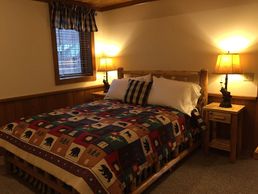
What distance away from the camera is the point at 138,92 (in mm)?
3213

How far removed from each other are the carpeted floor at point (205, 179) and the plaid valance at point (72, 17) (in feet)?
7.52

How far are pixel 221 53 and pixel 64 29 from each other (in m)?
2.44

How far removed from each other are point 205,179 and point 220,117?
79 centimetres

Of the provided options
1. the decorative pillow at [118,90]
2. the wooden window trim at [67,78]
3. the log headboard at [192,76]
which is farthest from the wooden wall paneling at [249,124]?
the wooden window trim at [67,78]

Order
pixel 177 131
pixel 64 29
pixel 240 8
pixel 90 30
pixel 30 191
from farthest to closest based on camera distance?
pixel 90 30
pixel 64 29
pixel 240 8
pixel 177 131
pixel 30 191

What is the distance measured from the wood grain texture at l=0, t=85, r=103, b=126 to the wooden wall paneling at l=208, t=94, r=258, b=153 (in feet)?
8.20

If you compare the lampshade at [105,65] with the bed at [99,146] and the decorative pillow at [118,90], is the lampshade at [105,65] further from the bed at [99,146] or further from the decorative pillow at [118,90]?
the bed at [99,146]

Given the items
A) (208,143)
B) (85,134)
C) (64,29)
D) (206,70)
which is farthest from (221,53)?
(64,29)

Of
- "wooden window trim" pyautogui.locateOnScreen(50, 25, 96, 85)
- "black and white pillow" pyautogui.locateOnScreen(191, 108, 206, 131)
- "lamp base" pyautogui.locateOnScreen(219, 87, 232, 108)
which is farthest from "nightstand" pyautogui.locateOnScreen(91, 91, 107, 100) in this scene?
"lamp base" pyautogui.locateOnScreen(219, 87, 232, 108)

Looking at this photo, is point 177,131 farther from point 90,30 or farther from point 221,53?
point 90,30

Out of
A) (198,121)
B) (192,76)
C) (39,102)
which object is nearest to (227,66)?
(192,76)

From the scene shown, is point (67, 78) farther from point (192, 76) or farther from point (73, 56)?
point (192, 76)

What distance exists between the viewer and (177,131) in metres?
2.57

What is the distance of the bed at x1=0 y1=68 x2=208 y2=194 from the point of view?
1730mm
